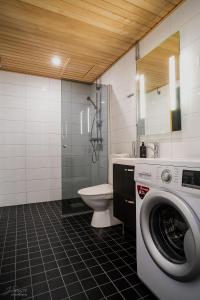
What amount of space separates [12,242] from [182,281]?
1.68 metres

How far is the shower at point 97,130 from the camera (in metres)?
3.03

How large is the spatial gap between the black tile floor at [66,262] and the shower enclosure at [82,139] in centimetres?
62

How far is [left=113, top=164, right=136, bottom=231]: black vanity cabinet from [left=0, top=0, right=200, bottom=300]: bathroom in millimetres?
11

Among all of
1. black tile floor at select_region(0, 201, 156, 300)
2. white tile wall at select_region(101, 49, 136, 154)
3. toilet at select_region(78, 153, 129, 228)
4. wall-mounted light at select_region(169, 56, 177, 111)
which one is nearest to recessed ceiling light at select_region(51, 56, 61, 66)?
white tile wall at select_region(101, 49, 136, 154)

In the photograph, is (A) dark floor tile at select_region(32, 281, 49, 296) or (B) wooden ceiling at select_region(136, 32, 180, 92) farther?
(B) wooden ceiling at select_region(136, 32, 180, 92)

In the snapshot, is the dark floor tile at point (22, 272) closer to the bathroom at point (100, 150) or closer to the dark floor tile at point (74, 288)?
the bathroom at point (100, 150)

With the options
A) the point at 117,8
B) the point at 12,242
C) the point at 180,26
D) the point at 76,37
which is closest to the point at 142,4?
the point at 117,8

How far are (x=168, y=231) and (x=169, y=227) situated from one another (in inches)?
1.2

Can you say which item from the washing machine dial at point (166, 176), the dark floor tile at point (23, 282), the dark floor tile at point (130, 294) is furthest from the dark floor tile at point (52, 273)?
the washing machine dial at point (166, 176)

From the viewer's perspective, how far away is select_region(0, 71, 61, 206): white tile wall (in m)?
3.07

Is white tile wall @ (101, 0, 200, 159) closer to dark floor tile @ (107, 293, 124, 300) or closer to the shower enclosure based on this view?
the shower enclosure

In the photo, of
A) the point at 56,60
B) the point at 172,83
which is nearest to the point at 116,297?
the point at 172,83

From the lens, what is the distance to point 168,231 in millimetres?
1142

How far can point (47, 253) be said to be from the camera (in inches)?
66.6
